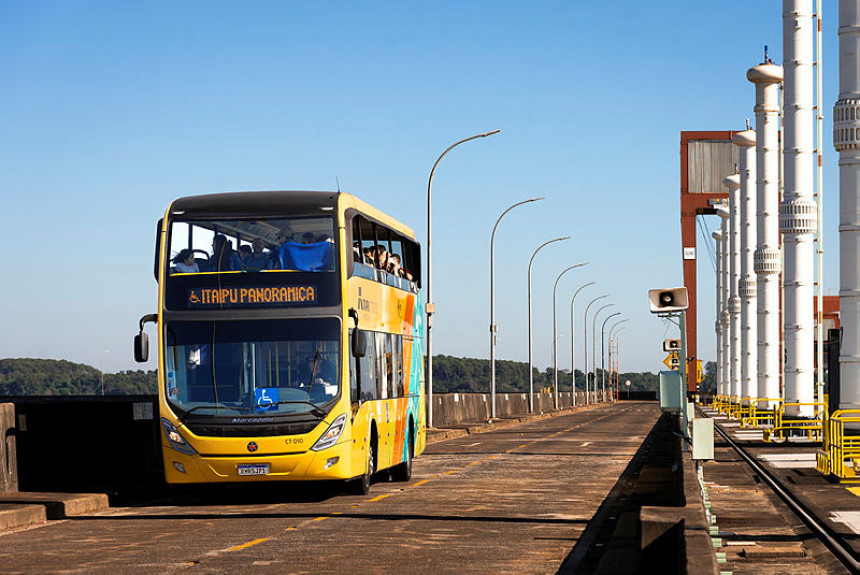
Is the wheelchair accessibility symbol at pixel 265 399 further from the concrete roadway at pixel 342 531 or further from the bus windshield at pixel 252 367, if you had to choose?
the concrete roadway at pixel 342 531

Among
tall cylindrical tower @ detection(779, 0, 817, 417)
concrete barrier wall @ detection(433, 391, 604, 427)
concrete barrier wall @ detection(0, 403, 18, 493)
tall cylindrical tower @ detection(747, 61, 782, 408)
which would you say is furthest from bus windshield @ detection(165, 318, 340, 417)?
tall cylindrical tower @ detection(747, 61, 782, 408)

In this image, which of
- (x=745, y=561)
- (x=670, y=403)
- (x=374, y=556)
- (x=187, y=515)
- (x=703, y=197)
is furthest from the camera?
(x=703, y=197)

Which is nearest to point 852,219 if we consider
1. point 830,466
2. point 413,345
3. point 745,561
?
point 830,466

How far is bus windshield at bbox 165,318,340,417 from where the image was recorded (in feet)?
58.6

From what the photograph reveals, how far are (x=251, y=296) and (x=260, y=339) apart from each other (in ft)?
1.99

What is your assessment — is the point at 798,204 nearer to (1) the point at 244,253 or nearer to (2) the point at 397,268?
(2) the point at 397,268

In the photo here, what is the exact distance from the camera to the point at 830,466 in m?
22.0

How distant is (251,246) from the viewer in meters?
18.6

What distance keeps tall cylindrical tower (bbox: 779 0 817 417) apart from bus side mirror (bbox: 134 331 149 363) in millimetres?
22972

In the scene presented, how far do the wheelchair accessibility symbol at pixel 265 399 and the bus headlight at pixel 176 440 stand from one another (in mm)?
1010

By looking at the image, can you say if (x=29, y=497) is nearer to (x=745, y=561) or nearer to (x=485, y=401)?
(x=745, y=561)

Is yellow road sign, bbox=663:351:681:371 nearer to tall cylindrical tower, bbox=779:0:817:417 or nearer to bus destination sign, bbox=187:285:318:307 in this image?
tall cylindrical tower, bbox=779:0:817:417

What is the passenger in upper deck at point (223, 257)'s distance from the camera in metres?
18.4

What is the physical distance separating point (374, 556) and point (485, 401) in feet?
158
